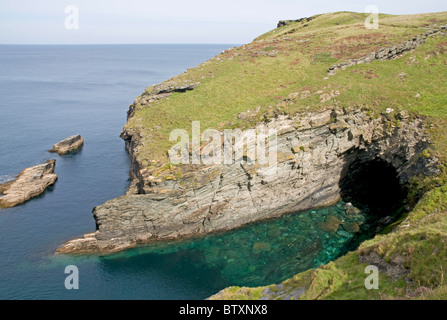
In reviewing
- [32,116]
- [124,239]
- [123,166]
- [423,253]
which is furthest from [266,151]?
[32,116]

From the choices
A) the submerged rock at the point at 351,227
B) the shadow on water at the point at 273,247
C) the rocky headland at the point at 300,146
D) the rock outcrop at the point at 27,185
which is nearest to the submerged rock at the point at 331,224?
the shadow on water at the point at 273,247

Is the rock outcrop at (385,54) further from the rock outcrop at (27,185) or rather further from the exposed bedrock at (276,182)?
the rock outcrop at (27,185)

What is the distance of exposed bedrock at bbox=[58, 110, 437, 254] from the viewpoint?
42062 mm

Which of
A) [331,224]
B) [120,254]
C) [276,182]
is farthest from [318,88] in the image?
[120,254]

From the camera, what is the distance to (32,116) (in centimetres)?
10288

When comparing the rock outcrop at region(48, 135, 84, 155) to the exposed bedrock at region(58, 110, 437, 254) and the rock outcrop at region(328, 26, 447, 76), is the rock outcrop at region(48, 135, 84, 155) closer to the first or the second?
the exposed bedrock at region(58, 110, 437, 254)

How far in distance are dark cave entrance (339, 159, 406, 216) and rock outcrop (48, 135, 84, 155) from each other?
62490 millimetres

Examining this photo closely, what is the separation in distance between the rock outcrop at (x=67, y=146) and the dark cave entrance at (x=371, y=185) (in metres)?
62.5

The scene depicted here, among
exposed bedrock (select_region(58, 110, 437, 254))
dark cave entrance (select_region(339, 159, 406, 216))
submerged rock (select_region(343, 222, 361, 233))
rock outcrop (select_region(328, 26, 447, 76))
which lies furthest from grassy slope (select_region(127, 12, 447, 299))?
submerged rock (select_region(343, 222, 361, 233))

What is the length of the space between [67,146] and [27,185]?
2029 cm

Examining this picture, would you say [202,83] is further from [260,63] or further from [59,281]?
[59,281]

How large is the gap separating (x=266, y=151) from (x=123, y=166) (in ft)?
119

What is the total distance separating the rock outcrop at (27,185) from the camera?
53.6 m

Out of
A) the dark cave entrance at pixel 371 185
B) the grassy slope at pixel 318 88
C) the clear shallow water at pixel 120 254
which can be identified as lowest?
the clear shallow water at pixel 120 254
